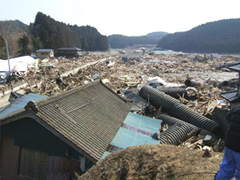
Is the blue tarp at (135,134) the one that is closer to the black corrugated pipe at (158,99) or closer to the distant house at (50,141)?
the distant house at (50,141)

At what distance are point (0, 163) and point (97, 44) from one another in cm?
11220

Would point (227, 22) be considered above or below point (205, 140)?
above

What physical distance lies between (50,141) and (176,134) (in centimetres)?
620

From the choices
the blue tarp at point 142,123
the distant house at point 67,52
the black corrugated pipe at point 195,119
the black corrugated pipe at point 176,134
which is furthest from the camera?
the distant house at point 67,52

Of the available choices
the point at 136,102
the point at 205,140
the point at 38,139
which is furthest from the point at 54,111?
the point at 136,102

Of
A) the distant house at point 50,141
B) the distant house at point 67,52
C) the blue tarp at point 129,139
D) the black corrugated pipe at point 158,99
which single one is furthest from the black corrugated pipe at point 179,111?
the distant house at point 67,52

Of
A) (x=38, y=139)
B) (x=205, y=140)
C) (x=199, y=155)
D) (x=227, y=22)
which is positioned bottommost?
(x=205, y=140)

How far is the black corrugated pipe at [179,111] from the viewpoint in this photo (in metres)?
12.0

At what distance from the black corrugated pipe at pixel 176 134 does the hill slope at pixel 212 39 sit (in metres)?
122

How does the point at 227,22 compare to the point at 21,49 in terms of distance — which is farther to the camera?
the point at 227,22

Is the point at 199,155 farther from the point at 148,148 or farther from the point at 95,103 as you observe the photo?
the point at 95,103

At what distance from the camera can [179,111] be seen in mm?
13805

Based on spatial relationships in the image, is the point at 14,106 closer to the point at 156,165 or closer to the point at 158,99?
the point at 156,165

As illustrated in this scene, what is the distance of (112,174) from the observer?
532 centimetres
